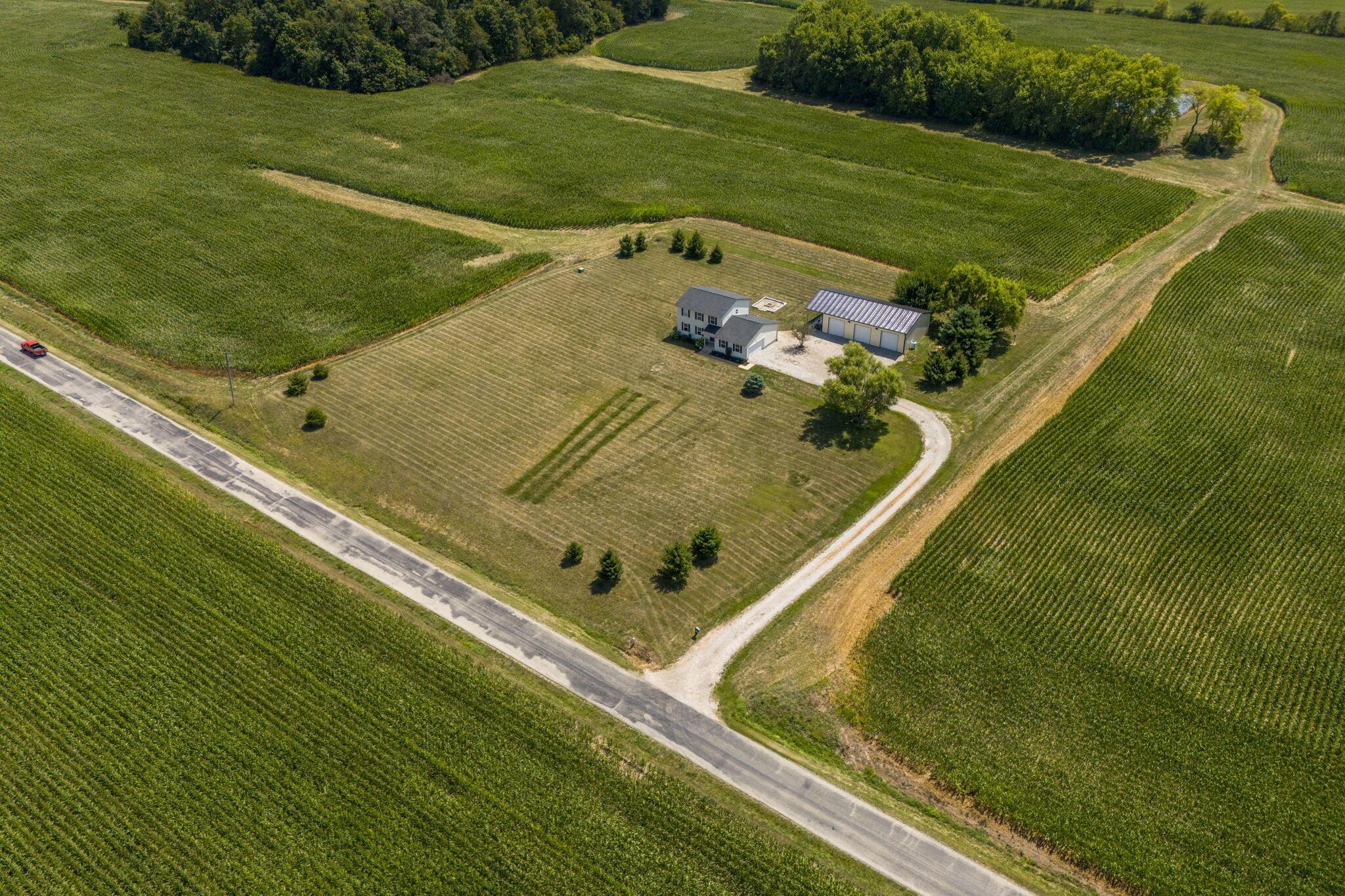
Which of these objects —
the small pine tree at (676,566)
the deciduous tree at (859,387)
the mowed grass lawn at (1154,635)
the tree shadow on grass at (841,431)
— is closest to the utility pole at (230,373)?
the small pine tree at (676,566)

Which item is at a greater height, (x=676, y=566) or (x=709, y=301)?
(x=709, y=301)

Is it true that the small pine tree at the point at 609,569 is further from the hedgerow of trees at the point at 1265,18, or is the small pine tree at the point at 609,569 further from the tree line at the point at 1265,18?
the tree line at the point at 1265,18

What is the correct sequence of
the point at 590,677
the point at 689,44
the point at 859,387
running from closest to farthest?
the point at 590,677, the point at 859,387, the point at 689,44

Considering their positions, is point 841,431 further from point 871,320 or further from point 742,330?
point 871,320

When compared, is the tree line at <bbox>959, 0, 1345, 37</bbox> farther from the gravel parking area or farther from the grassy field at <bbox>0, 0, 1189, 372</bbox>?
the gravel parking area

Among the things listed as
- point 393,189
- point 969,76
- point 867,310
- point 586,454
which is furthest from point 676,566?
point 969,76
